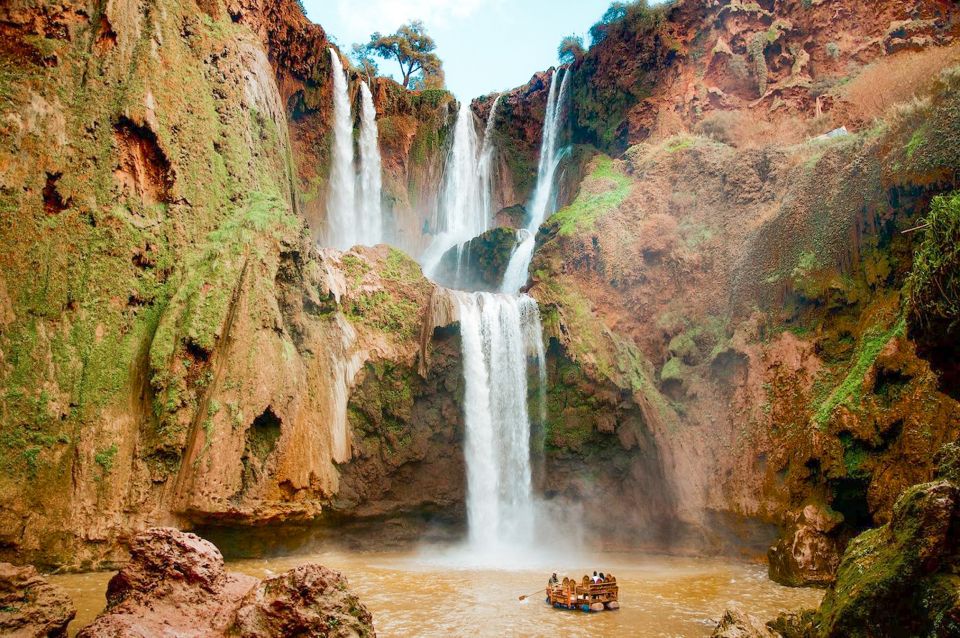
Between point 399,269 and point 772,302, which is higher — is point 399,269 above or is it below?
above

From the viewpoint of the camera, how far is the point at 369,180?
32.9 metres

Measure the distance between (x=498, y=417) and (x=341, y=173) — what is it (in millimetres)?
17313

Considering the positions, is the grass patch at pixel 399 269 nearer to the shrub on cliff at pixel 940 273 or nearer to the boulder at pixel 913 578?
the shrub on cliff at pixel 940 273

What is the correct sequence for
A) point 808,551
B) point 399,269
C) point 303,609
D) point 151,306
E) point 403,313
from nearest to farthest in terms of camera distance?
1. point 303,609
2. point 808,551
3. point 151,306
4. point 403,313
5. point 399,269

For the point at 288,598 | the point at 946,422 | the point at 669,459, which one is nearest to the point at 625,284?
the point at 669,459

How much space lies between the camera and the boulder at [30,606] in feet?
26.0

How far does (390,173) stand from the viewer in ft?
116

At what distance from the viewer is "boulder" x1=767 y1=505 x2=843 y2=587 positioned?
13.8 meters

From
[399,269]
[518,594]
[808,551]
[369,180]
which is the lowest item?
[518,594]

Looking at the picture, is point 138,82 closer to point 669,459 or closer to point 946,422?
point 669,459

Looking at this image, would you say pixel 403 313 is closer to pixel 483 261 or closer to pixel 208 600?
pixel 483 261

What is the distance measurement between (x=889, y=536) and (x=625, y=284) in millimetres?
17959

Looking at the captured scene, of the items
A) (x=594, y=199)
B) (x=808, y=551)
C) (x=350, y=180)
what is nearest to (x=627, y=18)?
(x=594, y=199)

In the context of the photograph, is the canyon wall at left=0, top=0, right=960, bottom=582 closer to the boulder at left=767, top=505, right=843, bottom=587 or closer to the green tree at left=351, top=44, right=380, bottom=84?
the boulder at left=767, top=505, right=843, bottom=587
